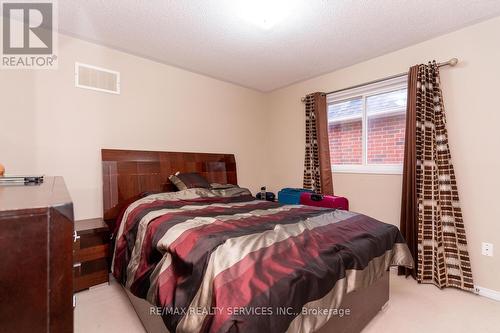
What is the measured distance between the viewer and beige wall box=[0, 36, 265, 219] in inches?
87.3

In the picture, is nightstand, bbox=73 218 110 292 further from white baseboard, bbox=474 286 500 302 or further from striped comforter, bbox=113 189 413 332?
white baseboard, bbox=474 286 500 302

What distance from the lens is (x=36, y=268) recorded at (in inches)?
21.2

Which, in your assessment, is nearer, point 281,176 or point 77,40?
point 77,40

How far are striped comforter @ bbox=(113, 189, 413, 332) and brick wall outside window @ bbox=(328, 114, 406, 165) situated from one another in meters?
1.24

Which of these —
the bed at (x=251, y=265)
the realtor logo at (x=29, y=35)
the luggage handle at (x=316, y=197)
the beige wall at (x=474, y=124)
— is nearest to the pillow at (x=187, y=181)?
the bed at (x=251, y=265)

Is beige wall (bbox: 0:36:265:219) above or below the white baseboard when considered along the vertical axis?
above

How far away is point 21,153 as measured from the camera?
221 centimetres

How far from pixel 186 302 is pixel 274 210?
1.17 metres

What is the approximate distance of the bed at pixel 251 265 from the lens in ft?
3.30

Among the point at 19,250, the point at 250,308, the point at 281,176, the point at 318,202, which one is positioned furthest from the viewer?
the point at 281,176

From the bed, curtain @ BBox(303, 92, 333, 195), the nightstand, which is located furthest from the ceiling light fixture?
the nightstand

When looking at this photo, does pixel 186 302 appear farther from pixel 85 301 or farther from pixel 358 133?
pixel 358 133

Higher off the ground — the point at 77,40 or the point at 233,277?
the point at 77,40

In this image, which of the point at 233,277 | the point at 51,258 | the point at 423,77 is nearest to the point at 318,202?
the point at 423,77
